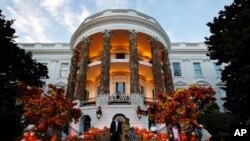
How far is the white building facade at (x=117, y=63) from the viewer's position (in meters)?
21.2

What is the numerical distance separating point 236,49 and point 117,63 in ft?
42.4

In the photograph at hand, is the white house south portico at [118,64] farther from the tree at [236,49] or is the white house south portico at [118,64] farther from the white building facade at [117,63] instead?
the tree at [236,49]

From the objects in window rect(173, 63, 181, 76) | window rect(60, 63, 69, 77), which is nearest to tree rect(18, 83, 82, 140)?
window rect(60, 63, 69, 77)

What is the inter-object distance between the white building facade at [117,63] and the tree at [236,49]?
695cm

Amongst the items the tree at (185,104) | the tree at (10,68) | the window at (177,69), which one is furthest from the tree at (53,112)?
the window at (177,69)

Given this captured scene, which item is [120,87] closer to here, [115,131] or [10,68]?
[10,68]

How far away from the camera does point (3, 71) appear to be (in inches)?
677

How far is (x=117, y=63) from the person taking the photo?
2530cm

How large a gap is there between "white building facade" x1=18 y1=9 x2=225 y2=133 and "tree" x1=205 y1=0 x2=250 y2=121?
695cm

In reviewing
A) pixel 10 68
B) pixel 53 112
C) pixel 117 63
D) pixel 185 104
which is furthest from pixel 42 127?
pixel 117 63

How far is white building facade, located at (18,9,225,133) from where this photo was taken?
69.7ft

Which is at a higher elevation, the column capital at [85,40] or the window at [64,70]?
the column capital at [85,40]

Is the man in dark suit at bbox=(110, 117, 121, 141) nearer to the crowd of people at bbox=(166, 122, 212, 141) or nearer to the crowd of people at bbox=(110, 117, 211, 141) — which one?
the crowd of people at bbox=(110, 117, 211, 141)

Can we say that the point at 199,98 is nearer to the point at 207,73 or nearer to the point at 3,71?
the point at 3,71
